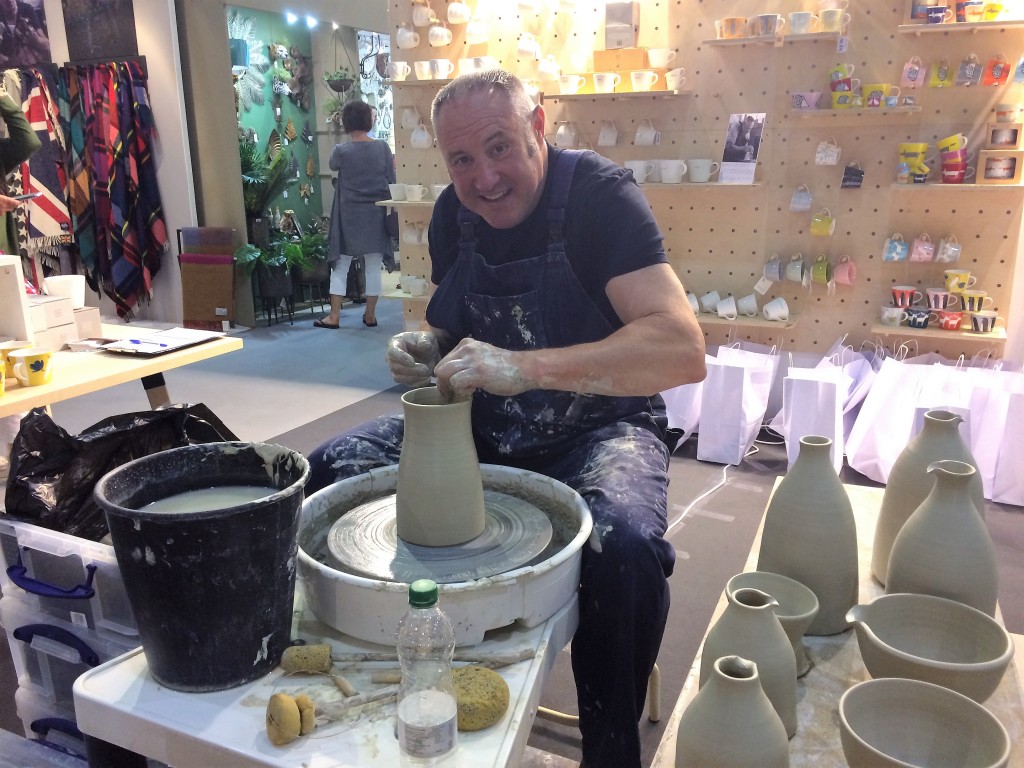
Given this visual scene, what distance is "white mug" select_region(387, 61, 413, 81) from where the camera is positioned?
13.8ft

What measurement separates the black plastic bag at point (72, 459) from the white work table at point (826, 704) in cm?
131

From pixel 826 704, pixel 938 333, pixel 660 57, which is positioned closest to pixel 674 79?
pixel 660 57

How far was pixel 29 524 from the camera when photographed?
1579 millimetres

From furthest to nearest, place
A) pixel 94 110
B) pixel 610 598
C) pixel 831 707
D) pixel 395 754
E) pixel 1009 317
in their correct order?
pixel 94 110 < pixel 1009 317 < pixel 610 598 < pixel 831 707 < pixel 395 754

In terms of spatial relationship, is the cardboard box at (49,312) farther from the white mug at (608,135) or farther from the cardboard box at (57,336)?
the white mug at (608,135)

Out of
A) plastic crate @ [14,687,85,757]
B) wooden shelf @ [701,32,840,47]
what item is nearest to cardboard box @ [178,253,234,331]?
wooden shelf @ [701,32,840,47]

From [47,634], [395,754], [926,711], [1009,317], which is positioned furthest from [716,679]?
[1009,317]

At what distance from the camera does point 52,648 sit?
1.59 metres

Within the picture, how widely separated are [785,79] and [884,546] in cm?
274

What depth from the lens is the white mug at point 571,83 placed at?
375 centimetres

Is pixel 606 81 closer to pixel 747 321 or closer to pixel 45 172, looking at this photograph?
pixel 747 321

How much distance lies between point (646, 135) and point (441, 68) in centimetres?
118

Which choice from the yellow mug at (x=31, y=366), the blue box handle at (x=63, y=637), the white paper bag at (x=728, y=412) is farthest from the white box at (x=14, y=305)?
the white paper bag at (x=728, y=412)

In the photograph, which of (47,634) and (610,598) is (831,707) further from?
(47,634)
